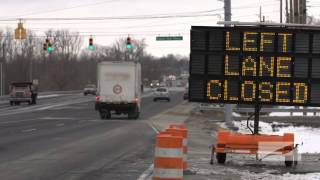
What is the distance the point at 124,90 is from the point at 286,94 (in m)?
27.2

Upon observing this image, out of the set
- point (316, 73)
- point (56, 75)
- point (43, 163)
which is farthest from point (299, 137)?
point (56, 75)

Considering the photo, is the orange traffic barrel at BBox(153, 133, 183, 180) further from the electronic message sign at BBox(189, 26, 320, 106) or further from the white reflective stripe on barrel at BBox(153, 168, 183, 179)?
the electronic message sign at BBox(189, 26, 320, 106)

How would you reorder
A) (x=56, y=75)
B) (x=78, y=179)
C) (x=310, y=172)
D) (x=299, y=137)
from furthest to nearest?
1. (x=56, y=75)
2. (x=299, y=137)
3. (x=310, y=172)
4. (x=78, y=179)

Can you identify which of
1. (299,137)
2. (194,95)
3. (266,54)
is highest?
(266,54)

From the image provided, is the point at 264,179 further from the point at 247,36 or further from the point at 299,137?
the point at 299,137

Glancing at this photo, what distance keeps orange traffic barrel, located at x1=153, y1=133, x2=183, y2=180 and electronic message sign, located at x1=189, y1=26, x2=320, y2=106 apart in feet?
19.8

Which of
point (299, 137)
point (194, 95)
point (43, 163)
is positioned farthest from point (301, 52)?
point (299, 137)

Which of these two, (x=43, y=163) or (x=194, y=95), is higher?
(x=194, y=95)

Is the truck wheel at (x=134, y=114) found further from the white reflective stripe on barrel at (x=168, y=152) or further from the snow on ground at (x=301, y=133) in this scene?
the white reflective stripe on barrel at (x=168, y=152)

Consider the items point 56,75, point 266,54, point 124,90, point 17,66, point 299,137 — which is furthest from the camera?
point 56,75

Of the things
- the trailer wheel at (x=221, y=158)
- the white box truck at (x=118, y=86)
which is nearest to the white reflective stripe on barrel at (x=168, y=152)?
the trailer wheel at (x=221, y=158)

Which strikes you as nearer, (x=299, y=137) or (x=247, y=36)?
(x=247, y=36)

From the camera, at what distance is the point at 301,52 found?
49.1 feet

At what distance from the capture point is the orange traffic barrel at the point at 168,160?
344 inches
